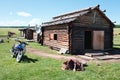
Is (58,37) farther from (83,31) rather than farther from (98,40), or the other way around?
(98,40)

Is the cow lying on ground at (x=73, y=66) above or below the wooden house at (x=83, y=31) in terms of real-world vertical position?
below

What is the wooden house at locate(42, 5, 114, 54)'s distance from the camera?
69.4ft

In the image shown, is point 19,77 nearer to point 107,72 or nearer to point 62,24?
point 107,72

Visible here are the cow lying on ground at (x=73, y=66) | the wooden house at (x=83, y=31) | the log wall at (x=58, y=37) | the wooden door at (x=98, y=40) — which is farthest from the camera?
the wooden door at (x=98, y=40)

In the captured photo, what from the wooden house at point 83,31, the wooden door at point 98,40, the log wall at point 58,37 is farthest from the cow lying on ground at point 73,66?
the wooden door at point 98,40

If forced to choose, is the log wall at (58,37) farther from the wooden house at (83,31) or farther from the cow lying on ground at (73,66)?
the cow lying on ground at (73,66)

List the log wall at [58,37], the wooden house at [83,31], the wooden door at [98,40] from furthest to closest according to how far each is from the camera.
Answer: the wooden door at [98,40], the log wall at [58,37], the wooden house at [83,31]

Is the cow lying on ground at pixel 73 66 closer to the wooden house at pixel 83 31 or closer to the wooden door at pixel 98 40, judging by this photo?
the wooden house at pixel 83 31

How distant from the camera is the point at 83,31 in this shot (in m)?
21.8

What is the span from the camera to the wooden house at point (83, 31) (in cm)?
2114

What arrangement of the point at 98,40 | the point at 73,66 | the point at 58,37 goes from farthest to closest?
the point at 58,37, the point at 98,40, the point at 73,66

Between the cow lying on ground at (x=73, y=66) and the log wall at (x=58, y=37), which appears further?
the log wall at (x=58, y=37)

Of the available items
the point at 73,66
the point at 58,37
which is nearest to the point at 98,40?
the point at 58,37

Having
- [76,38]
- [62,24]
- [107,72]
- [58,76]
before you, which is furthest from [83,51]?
[58,76]
